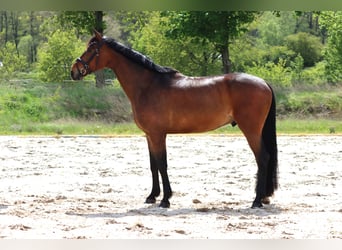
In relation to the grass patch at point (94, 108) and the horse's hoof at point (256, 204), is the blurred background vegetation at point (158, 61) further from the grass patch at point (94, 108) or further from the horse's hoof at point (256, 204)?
the horse's hoof at point (256, 204)

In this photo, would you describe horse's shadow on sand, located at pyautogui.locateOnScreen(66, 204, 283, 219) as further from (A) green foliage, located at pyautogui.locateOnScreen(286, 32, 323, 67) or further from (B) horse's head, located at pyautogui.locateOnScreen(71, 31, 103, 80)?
(A) green foliage, located at pyautogui.locateOnScreen(286, 32, 323, 67)

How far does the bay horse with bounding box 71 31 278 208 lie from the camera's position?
6.42m

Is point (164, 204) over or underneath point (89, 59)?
underneath

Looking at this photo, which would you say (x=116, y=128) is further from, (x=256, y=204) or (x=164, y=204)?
(x=256, y=204)

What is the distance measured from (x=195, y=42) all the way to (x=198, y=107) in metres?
13.2

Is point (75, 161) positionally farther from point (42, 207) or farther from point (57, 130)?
point (57, 130)

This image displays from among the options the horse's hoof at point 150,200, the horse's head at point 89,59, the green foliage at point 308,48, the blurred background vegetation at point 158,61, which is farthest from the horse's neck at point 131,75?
the green foliage at point 308,48

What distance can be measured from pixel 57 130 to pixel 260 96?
971 centimetres

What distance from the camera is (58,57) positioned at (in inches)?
1243

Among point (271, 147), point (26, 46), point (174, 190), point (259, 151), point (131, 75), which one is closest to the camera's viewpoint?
point (259, 151)

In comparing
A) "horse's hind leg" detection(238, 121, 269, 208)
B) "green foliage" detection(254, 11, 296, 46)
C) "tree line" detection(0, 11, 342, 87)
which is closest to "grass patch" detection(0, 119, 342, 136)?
"tree line" detection(0, 11, 342, 87)

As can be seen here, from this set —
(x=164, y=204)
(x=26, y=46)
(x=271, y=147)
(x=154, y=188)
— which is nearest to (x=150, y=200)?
(x=154, y=188)

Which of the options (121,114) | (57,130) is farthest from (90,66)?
(121,114)

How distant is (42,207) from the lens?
6367mm
